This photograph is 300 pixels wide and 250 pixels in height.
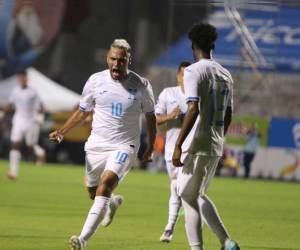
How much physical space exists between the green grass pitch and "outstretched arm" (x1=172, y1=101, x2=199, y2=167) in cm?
269

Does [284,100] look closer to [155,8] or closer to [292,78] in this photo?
[292,78]

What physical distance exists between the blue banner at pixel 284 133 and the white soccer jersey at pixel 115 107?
22115mm

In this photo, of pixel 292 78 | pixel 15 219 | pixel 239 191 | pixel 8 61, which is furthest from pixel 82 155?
pixel 15 219

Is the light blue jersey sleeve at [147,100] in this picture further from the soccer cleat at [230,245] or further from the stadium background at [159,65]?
the stadium background at [159,65]

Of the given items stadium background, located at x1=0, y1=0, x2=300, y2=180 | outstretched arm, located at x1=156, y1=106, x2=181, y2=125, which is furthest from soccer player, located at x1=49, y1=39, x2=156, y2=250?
stadium background, located at x1=0, y1=0, x2=300, y2=180

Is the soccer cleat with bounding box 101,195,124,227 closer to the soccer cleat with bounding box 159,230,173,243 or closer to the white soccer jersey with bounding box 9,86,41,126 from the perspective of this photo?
the soccer cleat with bounding box 159,230,173,243

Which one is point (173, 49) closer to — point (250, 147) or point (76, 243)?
point (250, 147)

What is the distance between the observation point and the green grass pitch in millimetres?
13875

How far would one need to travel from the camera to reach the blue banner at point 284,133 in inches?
1361

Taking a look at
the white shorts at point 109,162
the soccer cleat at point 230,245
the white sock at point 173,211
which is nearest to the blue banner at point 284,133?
the white sock at point 173,211

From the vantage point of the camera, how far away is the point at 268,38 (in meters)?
38.2

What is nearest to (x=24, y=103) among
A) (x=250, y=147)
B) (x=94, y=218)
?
(x=250, y=147)

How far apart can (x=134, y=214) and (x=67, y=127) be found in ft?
19.9

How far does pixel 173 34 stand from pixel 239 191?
13148 mm
